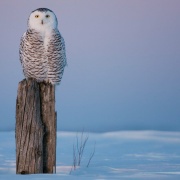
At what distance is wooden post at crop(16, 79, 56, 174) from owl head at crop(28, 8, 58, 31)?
101 cm

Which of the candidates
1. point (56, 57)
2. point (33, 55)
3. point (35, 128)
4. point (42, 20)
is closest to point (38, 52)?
point (33, 55)

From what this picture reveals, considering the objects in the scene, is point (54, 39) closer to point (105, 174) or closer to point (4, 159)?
point (105, 174)

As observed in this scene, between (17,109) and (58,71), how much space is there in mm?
1194

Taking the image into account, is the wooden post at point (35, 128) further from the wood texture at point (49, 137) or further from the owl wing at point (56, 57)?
the owl wing at point (56, 57)

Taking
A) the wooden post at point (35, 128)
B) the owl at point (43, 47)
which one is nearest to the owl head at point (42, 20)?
the owl at point (43, 47)

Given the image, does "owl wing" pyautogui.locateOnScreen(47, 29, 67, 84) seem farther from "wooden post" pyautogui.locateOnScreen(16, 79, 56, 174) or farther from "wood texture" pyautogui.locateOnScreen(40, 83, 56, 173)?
"wood texture" pyautogui.locateOnScreen(40, 83, 56, 173)

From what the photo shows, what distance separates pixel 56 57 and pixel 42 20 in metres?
0.54

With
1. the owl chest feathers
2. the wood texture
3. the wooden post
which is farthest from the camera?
the owl chest feathers

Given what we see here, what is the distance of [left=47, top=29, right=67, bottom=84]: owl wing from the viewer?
6.29 meters

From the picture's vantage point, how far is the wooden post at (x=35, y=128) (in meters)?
5.50

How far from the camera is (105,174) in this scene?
17.9 ft

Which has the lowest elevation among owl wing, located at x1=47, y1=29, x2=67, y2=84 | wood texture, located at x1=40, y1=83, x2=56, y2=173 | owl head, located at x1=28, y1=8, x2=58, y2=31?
wood texture, located at x1=40, y1=83, x2=56, y2=173

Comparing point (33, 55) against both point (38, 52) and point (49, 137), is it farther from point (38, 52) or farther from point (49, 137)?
point (49, 137)

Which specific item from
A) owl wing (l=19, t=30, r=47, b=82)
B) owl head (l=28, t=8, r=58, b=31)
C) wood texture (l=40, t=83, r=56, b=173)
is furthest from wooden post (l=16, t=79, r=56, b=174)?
owl head (l=28, t=8, r=58, b=31)
